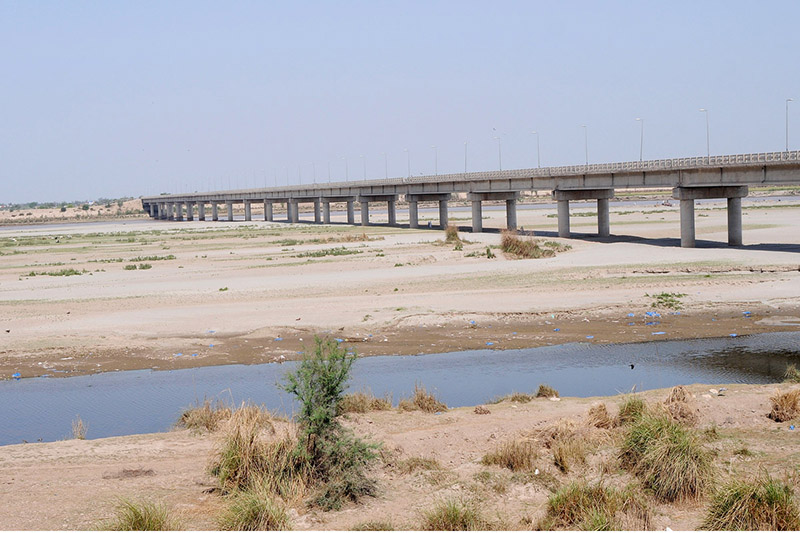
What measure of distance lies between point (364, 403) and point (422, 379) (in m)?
4.39

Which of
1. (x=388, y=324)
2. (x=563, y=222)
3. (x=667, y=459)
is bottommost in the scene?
(x=388, y=324)

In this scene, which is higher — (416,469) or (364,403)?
(364,403)

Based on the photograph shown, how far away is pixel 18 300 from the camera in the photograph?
35.1m

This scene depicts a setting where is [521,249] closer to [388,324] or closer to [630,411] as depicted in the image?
[388,324]

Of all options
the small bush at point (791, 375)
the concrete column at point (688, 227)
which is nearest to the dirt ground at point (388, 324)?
the small bush at point (791, 375)

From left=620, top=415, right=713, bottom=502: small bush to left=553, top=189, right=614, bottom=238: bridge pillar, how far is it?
54.0 metres

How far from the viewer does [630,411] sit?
14.1 meters

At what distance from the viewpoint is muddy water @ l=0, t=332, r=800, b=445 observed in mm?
17359

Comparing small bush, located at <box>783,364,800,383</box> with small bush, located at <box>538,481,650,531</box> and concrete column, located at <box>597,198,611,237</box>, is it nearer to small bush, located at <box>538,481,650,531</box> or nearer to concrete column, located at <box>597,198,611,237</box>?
small bush, located at <box>538,481,650,531</box>

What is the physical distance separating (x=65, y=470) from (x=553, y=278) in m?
27.2

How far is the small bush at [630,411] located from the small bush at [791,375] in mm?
4954

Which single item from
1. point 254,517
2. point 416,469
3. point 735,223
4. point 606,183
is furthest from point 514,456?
point 606,183

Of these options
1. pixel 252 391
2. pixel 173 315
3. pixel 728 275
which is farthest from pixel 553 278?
pixel 252 391

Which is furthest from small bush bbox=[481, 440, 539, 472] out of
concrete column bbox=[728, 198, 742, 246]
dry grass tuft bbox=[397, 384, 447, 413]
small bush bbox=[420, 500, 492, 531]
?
concrete column bbox=[728, 198, 742, 246]
